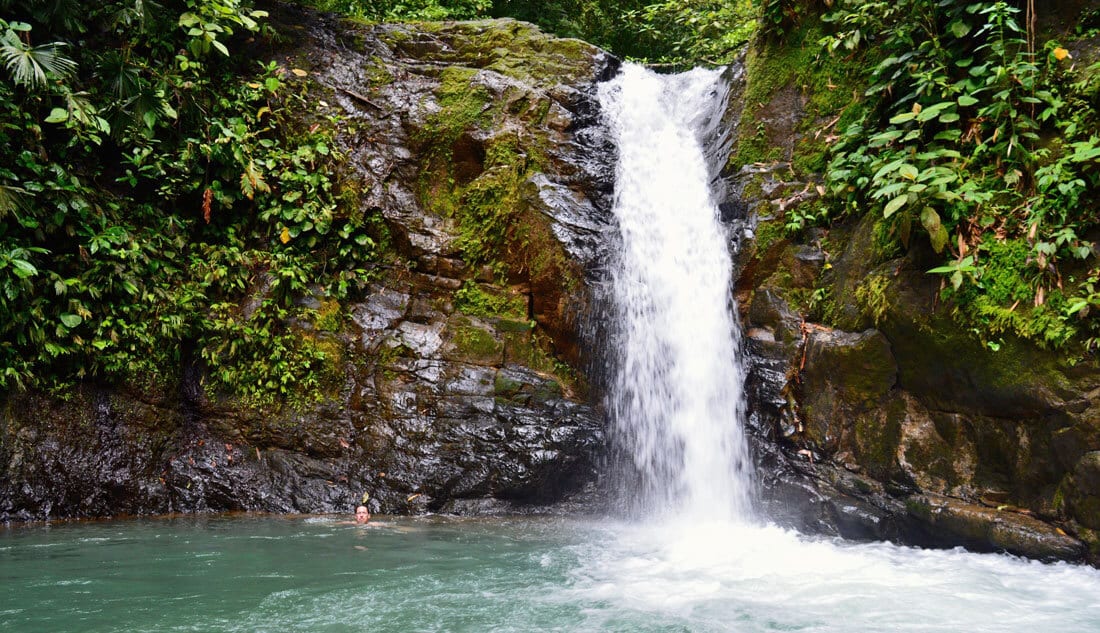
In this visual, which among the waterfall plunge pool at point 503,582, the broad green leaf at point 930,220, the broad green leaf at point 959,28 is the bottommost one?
Answer: the waterfall plunge pool at point 503,582

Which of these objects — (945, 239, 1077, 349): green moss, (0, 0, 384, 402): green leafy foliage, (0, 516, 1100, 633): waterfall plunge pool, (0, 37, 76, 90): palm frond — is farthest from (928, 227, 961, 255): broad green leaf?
(0, 37, 76, 90): palm frond

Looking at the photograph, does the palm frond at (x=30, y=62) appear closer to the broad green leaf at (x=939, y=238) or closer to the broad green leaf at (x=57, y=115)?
the broad green leaf at (x=57, y=115)

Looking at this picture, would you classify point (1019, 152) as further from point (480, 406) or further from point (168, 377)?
point (168, 377)

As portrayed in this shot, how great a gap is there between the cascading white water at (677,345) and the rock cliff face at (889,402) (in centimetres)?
29

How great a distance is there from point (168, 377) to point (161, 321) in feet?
1.72

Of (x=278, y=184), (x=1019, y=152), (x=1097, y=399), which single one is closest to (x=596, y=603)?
(x=1097, y=399)

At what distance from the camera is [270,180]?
6.37 m

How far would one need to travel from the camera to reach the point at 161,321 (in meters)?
5.56

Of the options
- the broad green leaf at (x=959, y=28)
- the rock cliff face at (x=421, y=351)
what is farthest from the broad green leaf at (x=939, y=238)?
the rock cliff face at (x=421, y=351)

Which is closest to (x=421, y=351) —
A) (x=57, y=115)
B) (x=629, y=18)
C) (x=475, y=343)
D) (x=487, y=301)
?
(x=475, y=343)

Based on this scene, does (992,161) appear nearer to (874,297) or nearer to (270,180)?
(874,297)

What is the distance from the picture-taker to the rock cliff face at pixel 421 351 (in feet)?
17.5

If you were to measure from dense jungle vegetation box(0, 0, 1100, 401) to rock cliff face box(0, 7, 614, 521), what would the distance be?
1.09 ft

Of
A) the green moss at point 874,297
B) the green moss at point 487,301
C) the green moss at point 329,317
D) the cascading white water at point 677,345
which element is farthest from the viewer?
the green moss at point 487,301
